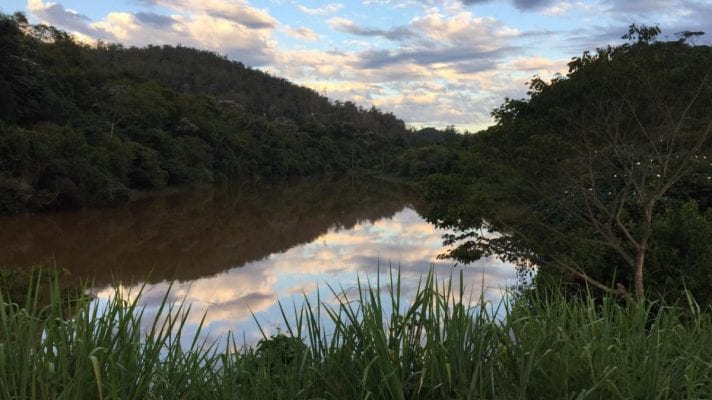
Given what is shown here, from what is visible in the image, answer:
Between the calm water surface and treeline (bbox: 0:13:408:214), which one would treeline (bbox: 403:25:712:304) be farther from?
treeline (bbox: 0:13:408:214)

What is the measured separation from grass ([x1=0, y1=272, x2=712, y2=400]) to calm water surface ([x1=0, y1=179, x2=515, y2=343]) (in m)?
4.57

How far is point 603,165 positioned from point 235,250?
1440cm

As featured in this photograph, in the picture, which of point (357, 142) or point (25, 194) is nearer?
point (25, 194)

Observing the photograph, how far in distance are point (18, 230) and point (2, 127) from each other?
4.83 m

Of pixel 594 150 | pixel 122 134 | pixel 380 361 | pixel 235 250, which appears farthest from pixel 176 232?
pixel 380 361

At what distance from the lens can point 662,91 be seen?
672 centimetres

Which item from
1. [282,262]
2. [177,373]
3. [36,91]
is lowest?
[282,262]

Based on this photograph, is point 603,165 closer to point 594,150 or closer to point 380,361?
point 594,150

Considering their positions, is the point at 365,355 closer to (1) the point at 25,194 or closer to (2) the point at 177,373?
(2) the point at 177,373

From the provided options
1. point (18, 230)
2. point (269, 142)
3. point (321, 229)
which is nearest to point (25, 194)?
point (18, 230)

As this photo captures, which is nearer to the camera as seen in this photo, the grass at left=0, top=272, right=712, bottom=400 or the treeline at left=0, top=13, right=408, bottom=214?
the grass at left=0, top=272, right=712, bottom=400

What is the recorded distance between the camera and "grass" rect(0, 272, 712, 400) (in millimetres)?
1865

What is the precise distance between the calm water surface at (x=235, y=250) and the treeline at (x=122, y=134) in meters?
1.82

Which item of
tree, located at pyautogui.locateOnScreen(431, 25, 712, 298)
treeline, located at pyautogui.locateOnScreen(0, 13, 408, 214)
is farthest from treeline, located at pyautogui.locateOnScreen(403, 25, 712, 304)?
treeline, located at pyautogui.locateOnScreen(0, 13, 408, 214)
